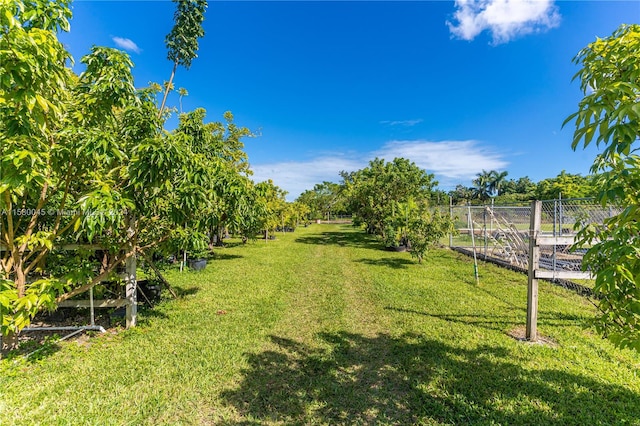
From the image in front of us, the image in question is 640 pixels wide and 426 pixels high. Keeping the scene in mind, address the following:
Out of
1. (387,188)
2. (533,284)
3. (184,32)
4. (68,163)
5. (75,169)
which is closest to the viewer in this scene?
(68,163)

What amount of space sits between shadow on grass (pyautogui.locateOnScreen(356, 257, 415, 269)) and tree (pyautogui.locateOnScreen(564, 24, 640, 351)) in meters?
7.98

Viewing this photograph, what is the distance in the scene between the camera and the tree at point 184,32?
365 inches

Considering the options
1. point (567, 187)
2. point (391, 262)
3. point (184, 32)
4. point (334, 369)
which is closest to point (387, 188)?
point (391, 262)

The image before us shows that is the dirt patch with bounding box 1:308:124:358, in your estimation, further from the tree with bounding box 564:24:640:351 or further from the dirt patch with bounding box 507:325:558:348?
the dirt patch with bounding box 507:325:558:348

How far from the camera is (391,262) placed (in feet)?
35.8

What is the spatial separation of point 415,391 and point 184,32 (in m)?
11.6

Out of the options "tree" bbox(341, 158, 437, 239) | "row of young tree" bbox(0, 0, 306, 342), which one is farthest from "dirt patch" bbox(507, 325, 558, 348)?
"tree" bbox(341, 158, 437, 239)

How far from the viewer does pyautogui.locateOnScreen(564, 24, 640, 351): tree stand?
1362 mm

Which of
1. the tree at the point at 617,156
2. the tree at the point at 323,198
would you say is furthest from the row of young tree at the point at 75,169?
the tree at the point at 323,198

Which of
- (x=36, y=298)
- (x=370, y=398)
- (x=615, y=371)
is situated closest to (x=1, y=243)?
(x=36, y=298)

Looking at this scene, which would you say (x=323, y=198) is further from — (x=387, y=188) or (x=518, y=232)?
(x=518, y=232)

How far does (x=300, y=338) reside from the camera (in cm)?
430

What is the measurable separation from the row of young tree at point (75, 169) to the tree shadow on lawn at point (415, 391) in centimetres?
235

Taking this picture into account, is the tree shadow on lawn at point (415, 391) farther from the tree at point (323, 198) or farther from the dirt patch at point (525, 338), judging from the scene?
the tree at point (323, 198)
